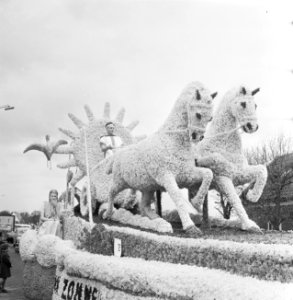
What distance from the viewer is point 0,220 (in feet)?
138

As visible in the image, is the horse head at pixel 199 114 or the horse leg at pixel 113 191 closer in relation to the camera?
the horse head at pixel 199 114

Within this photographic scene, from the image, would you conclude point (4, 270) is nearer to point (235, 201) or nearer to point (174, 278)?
point (235, 201)

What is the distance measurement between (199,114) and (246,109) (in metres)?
0.89

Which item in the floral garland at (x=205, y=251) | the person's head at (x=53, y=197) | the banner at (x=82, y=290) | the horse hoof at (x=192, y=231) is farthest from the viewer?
the person's head at (x=53, y=197)

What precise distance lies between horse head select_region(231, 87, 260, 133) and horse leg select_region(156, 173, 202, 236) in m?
1.60

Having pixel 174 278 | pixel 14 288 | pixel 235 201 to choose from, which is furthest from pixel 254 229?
pixel 14 288

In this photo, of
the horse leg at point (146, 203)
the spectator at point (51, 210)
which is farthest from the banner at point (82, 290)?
the spectator at point (51, 210)

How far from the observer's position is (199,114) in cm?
845

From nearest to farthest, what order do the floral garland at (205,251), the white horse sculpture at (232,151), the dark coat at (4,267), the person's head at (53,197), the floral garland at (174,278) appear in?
the floral garland at (174,278) < the floral garland at (205,251) < the white horse sculpture at (232,151) < the dark coat at (4,267) < the person's head at (53,197)

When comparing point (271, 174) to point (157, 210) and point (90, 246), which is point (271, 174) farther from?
point (90, 246)

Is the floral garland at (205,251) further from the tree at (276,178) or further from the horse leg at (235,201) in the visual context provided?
the tree at (276,178)

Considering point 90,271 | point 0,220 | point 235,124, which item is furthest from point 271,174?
point 0,220

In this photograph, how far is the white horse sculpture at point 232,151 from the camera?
8.71m

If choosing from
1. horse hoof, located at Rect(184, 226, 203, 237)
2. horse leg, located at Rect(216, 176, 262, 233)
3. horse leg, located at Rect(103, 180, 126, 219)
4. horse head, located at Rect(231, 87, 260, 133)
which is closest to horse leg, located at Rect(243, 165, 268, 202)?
horse leg, located at Rect(216, 176, 262, 233)
